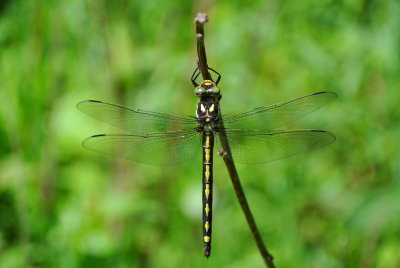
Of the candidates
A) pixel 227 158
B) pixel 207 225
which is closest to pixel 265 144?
pixel 207 225

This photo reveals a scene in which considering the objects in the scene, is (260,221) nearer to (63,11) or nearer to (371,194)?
(371,194)

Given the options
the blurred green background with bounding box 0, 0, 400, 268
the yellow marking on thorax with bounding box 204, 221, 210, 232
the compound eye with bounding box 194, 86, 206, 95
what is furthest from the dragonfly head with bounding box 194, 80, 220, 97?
the blurred green background with bounding box 0, 0, 400, 268

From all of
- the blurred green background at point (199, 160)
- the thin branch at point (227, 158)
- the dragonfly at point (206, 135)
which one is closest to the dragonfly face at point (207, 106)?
the dragonfly at point (206, 135)

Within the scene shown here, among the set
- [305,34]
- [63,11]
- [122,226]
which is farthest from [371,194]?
[63,11]

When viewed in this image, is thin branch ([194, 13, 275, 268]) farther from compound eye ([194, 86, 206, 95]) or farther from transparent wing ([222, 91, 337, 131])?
transparent wing ([222, 91, 337, 131])

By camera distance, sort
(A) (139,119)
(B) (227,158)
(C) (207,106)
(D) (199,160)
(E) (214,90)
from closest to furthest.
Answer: (B) (227,158)
(E) (214,90)
(C) (207,106)
(A) (139,119)
(D) (199,160)

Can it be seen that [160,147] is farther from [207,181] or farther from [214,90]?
[214,90]

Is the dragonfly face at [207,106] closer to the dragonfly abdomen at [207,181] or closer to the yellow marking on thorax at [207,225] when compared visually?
the dragonfly abdomen at [207,181]
